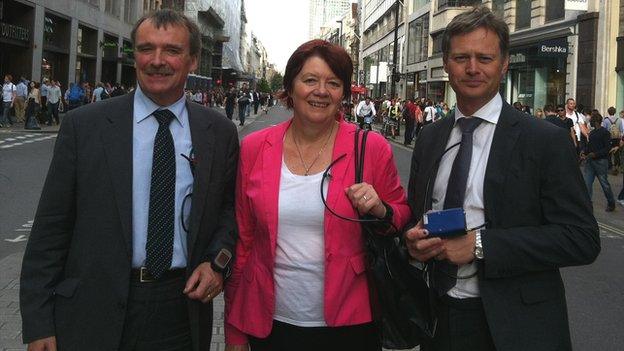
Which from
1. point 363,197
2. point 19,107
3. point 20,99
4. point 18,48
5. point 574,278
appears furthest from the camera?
point 18,48

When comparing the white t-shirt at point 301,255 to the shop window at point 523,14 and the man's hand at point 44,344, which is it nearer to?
the man's hand at point 44,344

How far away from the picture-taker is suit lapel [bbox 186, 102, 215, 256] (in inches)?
94.8

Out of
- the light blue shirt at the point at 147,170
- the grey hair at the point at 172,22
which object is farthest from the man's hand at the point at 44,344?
the grey hair at the point at 172,22

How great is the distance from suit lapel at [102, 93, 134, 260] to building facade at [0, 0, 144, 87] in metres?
18.0

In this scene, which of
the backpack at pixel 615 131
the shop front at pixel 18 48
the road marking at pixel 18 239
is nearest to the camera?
the road marking at pixel 18 239

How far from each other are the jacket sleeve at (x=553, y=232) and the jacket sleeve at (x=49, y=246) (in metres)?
1.60

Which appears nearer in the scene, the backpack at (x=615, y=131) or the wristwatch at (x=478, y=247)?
the wristwatch at (x=478, y=247)

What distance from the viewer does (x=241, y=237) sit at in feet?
8.66

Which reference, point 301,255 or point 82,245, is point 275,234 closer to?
point 301,255

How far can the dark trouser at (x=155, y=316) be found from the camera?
7.70 ft

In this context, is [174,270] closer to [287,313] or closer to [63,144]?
[287,313]

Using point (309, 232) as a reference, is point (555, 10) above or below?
above

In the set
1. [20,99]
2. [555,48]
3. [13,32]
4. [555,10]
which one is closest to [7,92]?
[20,99]

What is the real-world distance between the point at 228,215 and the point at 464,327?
3.62 feet
